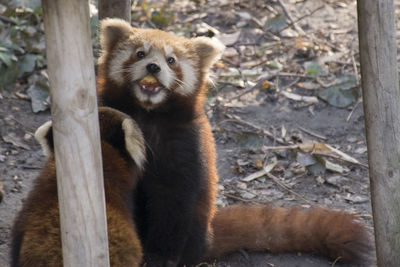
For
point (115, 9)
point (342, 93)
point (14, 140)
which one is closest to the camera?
point (115, 9)

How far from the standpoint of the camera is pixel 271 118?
576 centimetres

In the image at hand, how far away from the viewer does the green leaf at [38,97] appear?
18.1 ft

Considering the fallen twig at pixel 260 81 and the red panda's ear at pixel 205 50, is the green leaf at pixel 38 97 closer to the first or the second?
the fallen twig at pixel 260 81

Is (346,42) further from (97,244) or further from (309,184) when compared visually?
(97,244)

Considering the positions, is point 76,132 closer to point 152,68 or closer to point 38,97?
point 152,68

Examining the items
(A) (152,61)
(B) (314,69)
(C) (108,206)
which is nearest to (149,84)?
(A) (152,61)

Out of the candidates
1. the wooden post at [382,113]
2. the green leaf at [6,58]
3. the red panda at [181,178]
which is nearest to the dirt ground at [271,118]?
the red panda at [181,178]

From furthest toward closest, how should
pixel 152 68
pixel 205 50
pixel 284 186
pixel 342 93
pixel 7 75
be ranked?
1. pixel 342 93
2. pixel 7 75
3. pixel 284 186
4. pixel 205 50
5. pixel 152 68

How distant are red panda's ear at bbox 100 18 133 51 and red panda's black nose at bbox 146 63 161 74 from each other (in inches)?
15.4

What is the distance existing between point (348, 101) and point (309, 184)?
1.14 metres

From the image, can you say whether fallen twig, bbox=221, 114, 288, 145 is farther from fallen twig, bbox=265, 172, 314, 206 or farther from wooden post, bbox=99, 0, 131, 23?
wooden post, bbox=99, 0, 131, 23

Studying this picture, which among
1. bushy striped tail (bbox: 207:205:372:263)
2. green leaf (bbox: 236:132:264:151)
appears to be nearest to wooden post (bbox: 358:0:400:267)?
bushy striped tail (bbox: 207:205:372:263)

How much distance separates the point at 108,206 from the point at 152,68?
1.01 metres

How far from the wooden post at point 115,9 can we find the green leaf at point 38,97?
1188mm
